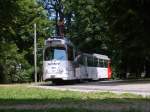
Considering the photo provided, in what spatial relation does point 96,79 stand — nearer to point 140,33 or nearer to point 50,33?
point 50,33

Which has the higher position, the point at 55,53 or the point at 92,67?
the point at 55,53

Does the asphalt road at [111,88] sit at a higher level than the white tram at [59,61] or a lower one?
lower

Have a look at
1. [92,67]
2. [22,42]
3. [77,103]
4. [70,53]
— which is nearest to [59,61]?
[70,53]

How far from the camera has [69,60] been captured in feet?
135

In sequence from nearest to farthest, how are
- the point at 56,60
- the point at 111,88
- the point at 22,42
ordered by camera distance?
the point at 111,88
the point at 56,60
the point at 22,42

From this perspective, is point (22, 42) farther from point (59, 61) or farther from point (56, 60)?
point (59, 61)

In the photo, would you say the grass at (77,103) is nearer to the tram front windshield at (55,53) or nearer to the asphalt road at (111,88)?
the asphalt road at (111,88)

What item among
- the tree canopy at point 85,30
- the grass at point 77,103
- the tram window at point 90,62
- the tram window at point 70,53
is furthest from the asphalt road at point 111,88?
the tram window at point 90,62

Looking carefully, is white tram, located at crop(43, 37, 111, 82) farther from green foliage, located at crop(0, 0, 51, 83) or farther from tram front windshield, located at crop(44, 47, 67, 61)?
green foliage, located at crop(0, 0, 51, 83)

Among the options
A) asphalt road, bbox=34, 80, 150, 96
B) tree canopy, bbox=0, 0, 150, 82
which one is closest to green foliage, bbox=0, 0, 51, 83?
tree canopy, bbox=0, 0, 150, 82

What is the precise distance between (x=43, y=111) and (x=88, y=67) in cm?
3504

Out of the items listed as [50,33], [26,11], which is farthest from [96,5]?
[50,33]

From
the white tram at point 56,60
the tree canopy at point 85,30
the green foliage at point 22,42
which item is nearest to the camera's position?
the tree canopy at point 85,30

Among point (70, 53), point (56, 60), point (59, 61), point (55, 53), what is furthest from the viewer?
point (70, 53)
